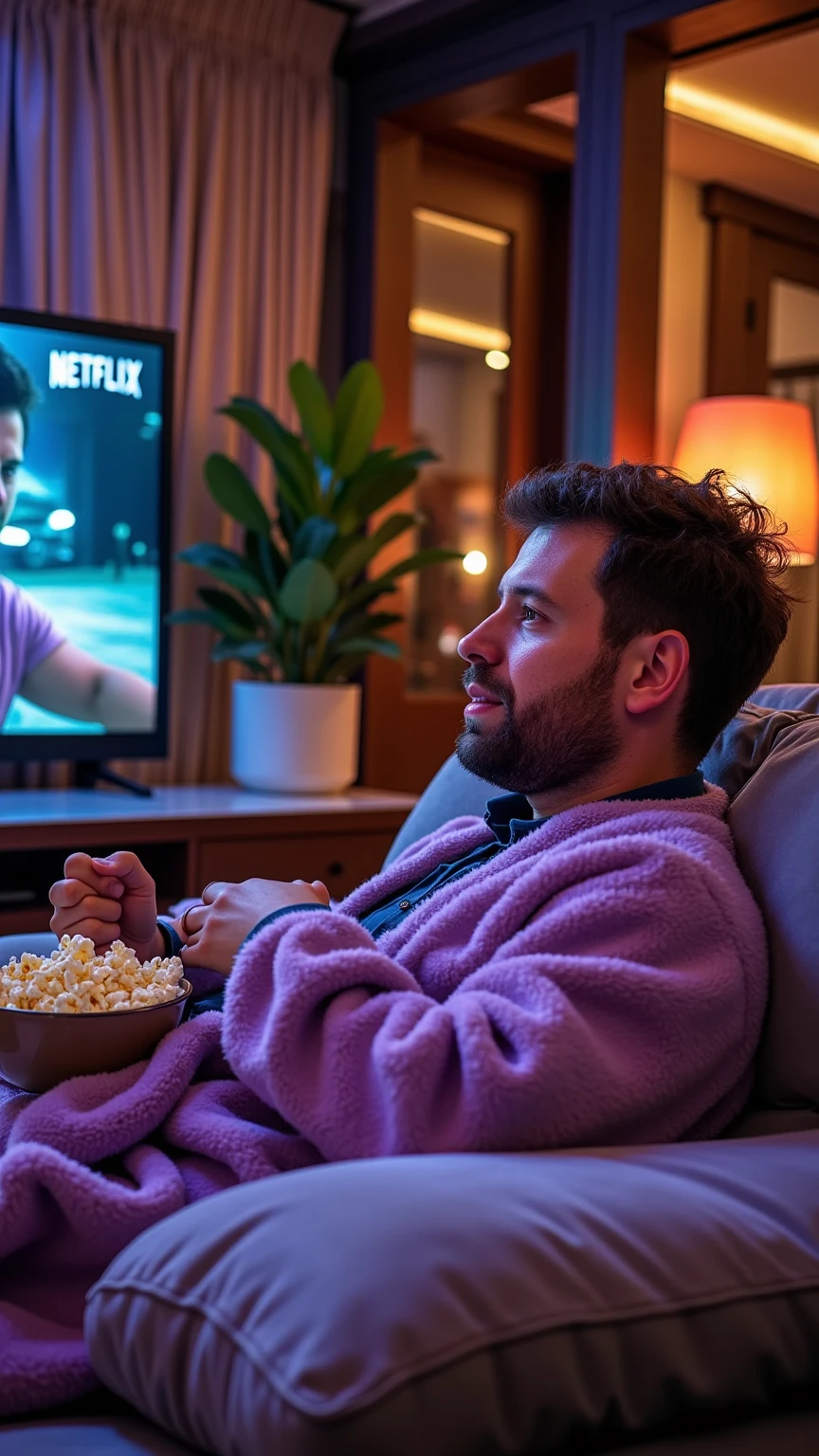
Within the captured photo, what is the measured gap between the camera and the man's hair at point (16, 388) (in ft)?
9.02

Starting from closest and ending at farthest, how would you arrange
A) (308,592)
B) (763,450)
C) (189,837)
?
1. (189,837)
2. (308,592)
3. (763,450)

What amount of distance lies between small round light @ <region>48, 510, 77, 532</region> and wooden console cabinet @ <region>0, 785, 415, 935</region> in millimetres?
547

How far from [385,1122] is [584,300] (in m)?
2.51

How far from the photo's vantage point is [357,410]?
309 cm

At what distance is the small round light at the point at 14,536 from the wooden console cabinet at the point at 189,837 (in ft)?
1.66

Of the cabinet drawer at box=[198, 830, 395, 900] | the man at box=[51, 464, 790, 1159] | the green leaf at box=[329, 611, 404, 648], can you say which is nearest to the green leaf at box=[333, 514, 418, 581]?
the green leaf at box=[329, 611, 404, 648]

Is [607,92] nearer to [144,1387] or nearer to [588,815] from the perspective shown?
[588,815]

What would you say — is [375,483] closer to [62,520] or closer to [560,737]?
[62,520]

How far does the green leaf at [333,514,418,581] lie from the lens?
311 centimetres

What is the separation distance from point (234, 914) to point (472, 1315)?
540mm

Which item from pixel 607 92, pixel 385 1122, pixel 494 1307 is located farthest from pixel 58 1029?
pixel 607 92

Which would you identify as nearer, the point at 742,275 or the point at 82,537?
the point at 82,537

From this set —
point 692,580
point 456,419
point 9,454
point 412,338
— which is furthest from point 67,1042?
point 456,419

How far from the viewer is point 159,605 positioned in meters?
3.01
